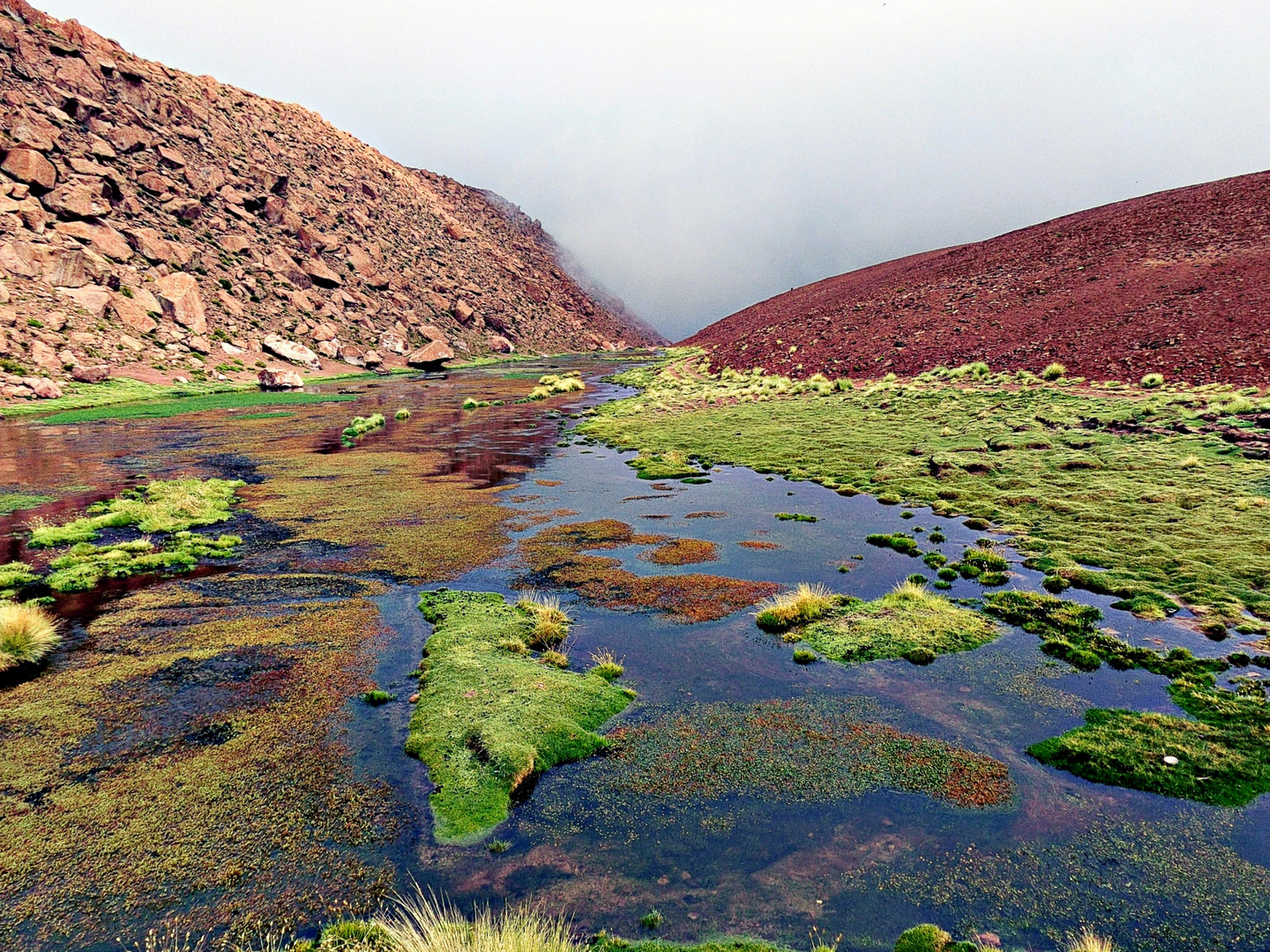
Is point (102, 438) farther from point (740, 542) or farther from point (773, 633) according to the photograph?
point (773, 633)

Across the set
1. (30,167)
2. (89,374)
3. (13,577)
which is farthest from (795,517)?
(30,167)

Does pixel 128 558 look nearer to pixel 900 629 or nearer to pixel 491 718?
pixel 491 718

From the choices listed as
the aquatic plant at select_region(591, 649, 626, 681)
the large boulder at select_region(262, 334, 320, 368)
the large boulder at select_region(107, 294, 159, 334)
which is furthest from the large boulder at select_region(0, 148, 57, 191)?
the aquatic plant at select_region(591, 649, 626, 681)

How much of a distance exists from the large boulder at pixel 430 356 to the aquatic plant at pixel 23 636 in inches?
3344

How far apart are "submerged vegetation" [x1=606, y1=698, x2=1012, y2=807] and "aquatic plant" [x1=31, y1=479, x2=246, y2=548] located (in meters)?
16.6

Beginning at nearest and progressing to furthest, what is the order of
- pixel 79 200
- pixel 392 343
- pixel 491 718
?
1. pixel 491 718
2. pixel 79 200
3. pixel 392 343

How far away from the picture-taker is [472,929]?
5.53 m

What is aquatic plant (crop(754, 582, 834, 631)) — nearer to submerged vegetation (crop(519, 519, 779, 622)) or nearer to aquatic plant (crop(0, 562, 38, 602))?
submerged vegetation (crop(519, 519, 779, 622))

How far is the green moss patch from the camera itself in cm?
1084

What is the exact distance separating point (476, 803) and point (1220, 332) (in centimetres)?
4172

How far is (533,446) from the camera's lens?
32344 mm

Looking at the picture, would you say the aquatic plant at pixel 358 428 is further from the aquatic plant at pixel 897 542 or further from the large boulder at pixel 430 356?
the large boulder at pixel 430 356

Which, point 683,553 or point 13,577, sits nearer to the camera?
point 13,577

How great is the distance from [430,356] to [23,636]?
8586 centimetres
